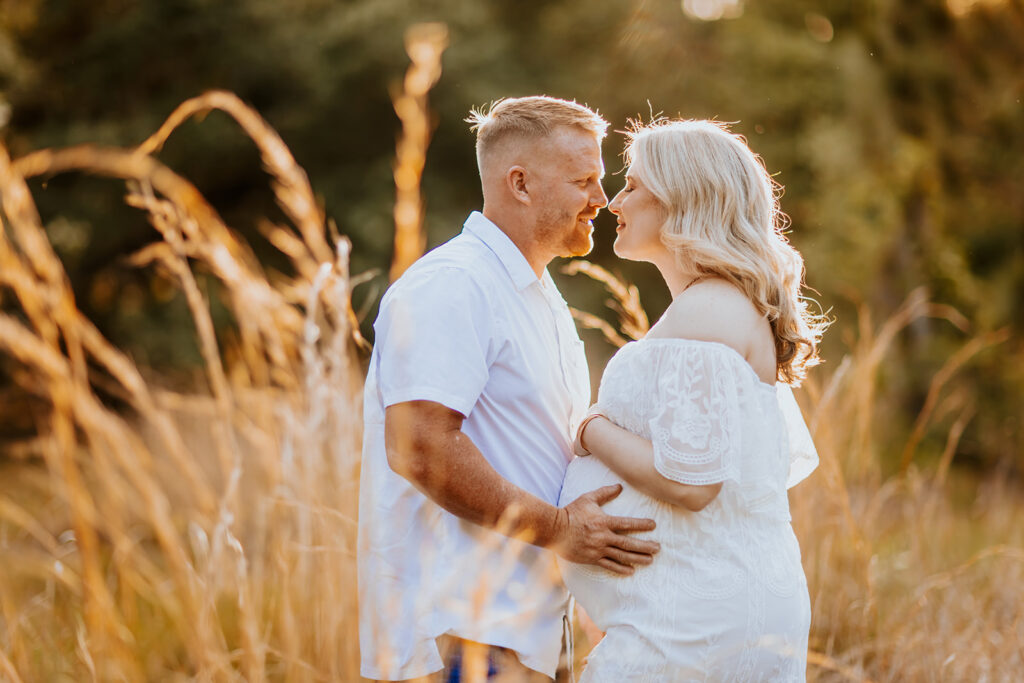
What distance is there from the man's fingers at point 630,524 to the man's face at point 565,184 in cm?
73

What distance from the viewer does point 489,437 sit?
2172 mm

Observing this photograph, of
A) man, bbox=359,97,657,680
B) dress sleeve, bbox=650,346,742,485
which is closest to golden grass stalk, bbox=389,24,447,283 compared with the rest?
man, bbox=359,97,657,680

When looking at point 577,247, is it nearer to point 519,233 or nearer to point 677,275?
point 519,233

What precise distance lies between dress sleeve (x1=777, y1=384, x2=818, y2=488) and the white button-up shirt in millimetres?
563

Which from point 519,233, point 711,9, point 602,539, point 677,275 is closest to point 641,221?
point 677,275

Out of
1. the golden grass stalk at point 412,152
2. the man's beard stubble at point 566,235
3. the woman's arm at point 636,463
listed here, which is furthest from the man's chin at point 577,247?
the golden grass stalk at point 412,152

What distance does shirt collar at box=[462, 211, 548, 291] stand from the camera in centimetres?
228

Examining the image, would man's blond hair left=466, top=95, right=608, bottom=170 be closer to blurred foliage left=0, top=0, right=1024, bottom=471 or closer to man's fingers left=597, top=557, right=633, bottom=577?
man's fingers left=597, top=557, right=633, bottom=577

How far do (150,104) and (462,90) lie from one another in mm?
3637

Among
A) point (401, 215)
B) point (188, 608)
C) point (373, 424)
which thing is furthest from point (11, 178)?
point (373, 424)

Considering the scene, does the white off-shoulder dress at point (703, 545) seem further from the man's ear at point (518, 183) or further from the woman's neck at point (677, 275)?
the man's ear at point (518, 183)

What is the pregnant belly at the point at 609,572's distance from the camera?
202 cm

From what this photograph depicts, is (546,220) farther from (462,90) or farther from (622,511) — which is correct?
(462,90)

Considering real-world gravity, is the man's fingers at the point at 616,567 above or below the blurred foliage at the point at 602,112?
below
